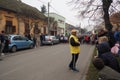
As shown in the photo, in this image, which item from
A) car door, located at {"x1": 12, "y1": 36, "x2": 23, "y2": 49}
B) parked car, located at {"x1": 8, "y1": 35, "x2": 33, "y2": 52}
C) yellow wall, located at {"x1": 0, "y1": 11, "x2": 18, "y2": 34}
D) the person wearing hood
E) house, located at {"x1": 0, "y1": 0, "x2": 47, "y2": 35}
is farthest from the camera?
house, located at {"x1": 0, "y1": 0, "x2": 47, "y2": 35}

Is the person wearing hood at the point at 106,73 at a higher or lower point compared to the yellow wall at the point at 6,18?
→ lower

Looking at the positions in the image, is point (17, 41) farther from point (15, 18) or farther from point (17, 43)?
point (15, 18)

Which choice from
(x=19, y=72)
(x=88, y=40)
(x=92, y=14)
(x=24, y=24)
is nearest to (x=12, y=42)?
(x=92, y=14)

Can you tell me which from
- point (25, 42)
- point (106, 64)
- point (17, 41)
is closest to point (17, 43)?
point (17, 41)

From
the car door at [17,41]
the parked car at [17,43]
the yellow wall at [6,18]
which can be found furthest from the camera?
the yellow wall at [6,18]

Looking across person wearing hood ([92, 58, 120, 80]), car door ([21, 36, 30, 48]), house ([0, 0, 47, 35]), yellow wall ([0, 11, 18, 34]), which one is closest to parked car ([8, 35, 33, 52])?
car door ([21, 36, 30, 48])

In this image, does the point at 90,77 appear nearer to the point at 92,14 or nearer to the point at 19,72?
the point at 19,72

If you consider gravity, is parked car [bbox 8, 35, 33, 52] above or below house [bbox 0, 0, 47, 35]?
below

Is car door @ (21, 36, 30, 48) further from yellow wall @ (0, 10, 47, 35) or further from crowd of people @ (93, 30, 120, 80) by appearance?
crowd of people @ (93, 30, 120, 80)

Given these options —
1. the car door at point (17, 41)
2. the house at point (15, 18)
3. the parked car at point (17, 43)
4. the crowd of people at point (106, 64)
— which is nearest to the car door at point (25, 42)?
the parked car at point (17, 43)

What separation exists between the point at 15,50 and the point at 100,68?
668 inches

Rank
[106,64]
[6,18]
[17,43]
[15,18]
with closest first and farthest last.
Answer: [106,64]
[17,43]
[6,18]
[15,18]

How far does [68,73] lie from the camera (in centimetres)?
1023

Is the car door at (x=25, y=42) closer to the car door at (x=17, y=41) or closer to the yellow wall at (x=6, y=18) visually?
the car door at (x=17, y=41)
